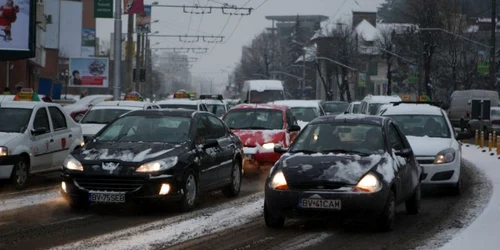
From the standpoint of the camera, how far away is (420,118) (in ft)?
57.9

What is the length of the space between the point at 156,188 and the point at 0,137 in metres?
4.32

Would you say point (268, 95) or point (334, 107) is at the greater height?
point (268, 95)

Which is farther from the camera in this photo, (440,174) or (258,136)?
(258,136)

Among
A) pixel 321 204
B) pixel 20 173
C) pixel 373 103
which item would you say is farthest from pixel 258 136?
pixel 373 103

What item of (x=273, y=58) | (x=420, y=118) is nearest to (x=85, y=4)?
(x=273, y=58)

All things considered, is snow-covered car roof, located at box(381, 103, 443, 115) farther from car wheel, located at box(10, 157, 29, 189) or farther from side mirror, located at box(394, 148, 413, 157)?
car wheel, located at box(10, 157, 29, 189)

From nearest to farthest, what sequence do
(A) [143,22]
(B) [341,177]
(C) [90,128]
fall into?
(B) [341,177]
(C) [90,128]
(A) [143,22]

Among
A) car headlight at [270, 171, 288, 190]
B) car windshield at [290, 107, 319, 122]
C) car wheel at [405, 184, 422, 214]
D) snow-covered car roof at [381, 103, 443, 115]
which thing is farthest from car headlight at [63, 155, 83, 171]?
car windshield at [290, 107, 319, 122]

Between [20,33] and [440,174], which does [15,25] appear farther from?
[440,174]

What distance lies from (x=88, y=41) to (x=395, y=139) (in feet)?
351

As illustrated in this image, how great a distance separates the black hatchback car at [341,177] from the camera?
1095 cm

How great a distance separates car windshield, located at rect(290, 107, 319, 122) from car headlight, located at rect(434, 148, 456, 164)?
13.9 meters

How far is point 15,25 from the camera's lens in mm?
35906

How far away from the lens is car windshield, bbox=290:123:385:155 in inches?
477
